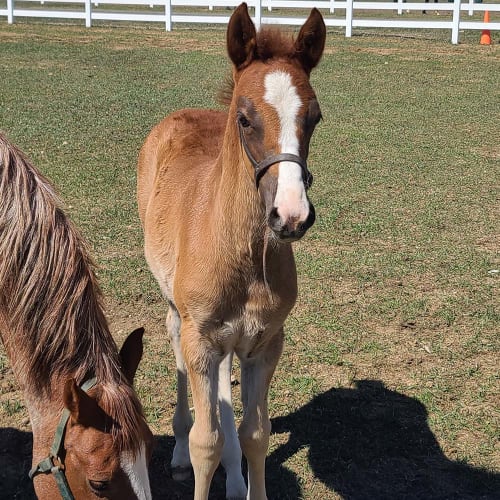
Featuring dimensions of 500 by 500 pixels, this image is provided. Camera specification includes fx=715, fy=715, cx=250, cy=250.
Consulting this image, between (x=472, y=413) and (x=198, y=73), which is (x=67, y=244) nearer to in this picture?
(x=472, y=413)

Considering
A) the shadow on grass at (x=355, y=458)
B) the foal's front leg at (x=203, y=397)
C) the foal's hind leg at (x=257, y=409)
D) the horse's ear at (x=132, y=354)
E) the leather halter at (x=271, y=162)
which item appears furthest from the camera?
the shadow on grass at (x=355, y=458)

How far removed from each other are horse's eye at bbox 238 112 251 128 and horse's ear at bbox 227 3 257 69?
10.6 inches

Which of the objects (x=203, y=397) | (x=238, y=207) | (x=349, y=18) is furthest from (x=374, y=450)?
(x=349, y=18)

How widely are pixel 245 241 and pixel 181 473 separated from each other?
56.7 inches

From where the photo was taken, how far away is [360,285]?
17.9 ft

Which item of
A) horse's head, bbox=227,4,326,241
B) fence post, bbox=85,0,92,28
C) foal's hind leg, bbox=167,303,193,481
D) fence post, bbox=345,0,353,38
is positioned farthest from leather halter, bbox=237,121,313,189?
fence post, bbox=85,0,92,28

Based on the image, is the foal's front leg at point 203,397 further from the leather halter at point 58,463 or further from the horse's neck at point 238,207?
the leather halter at point 58,463

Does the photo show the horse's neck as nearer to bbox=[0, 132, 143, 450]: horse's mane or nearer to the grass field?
bbox=[0, 132, 143, 450]: horse's mane

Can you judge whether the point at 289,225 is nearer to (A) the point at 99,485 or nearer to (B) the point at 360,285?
(A) the point at 99,485

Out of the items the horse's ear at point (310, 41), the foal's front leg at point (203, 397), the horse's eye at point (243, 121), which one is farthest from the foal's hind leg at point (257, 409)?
the horse's ear at point (310, 41)

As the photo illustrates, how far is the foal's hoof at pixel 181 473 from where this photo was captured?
12.0 ft

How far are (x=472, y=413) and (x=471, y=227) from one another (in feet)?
9.71

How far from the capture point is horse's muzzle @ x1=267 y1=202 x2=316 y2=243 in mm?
2348

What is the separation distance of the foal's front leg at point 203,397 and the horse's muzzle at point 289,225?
2.72 feet
